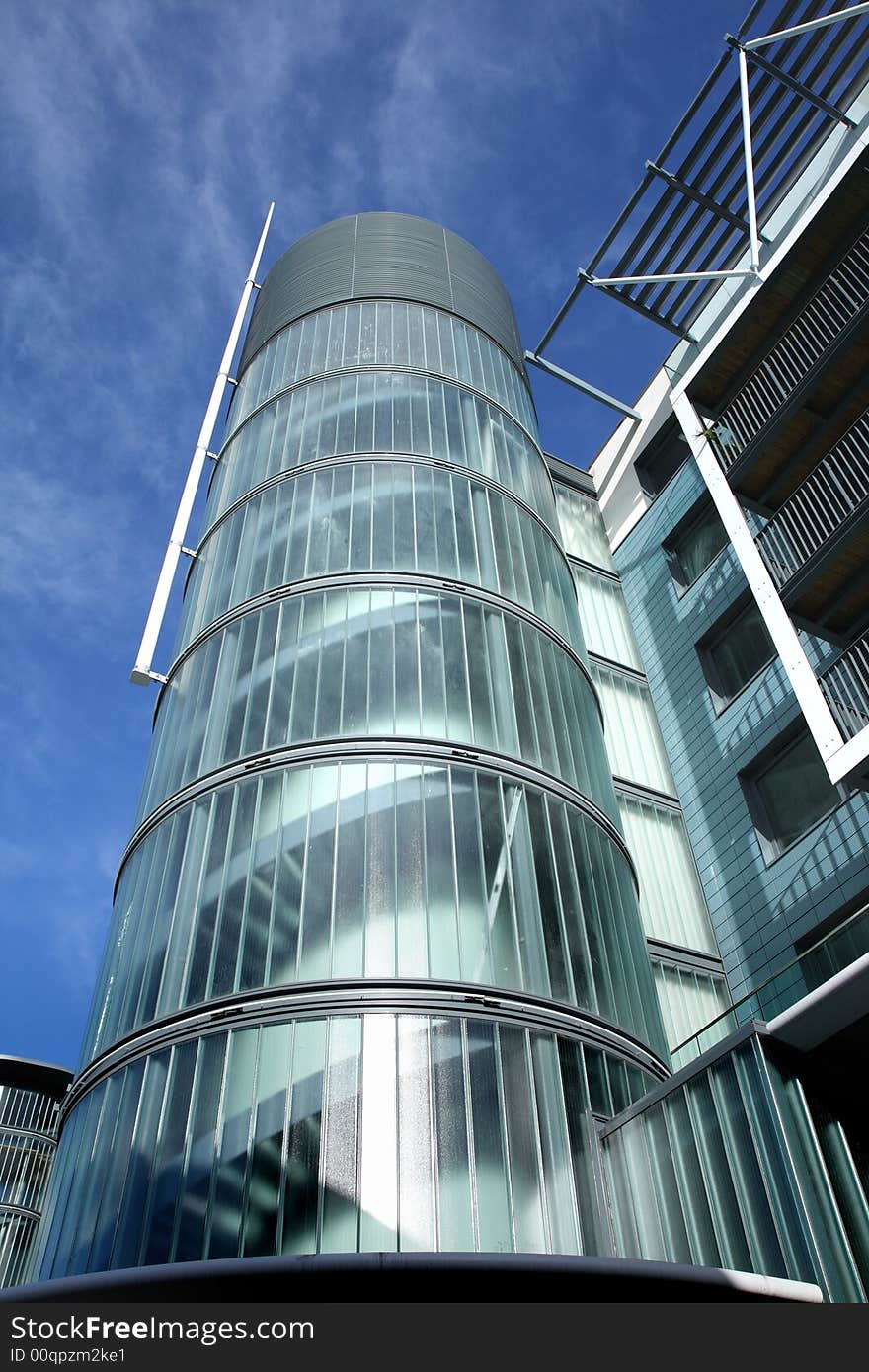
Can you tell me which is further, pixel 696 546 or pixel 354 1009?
pixel 696 546

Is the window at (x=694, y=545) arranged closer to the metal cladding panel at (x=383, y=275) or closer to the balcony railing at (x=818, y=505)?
the balcony railing at (x=818, y=505)

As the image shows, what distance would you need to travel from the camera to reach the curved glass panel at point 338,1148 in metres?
11.1

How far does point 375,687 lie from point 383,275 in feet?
51.1

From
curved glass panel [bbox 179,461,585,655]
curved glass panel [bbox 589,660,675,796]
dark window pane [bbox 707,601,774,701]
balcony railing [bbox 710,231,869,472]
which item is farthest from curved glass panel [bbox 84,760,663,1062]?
balcony railing [bbox 710,231,869,472]

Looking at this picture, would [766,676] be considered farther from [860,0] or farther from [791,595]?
[860,0]

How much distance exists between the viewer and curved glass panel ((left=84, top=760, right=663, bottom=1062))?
13617 millimetres

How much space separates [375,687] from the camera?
1672 cm

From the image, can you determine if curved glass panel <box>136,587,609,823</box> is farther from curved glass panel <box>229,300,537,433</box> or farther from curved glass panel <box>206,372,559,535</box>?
curved glass panel <box>229,300,537,433</box>

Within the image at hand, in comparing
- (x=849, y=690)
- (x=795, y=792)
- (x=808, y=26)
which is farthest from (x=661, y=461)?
(x=849, y=690)

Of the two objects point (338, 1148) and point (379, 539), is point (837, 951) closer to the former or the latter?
point (338, 1148)

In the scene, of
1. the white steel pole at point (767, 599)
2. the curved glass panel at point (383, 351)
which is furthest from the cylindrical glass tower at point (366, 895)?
the white steel pole at point (767, 599)

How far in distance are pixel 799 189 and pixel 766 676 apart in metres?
11.2
